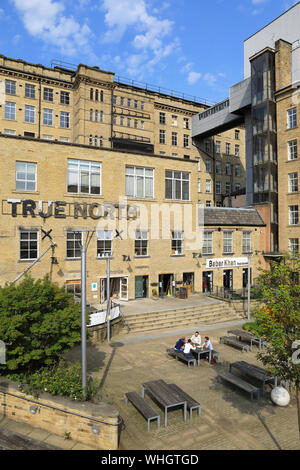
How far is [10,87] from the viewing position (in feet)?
137

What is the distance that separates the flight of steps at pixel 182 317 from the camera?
2122cm

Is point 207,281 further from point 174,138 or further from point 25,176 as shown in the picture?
point 174,138

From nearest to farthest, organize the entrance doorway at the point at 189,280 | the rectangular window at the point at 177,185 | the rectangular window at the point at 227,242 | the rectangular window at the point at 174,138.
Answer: the rectangular window at the point at 177,185, the entrance doorway at the point at 189,280, the rectangular window at the point at 227,242, the rectangular window at the point at 174,138

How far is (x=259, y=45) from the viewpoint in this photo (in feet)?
138

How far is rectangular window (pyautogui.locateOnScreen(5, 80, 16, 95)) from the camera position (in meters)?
41.5

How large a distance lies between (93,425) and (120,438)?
1.02 metres

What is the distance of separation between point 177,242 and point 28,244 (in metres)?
13.5

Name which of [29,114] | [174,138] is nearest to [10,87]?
[29,114]

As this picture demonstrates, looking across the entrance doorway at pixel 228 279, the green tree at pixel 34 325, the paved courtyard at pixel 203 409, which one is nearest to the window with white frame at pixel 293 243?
the entrance doorway at pixel 228 279

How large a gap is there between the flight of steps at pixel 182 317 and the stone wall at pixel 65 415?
10813 mm

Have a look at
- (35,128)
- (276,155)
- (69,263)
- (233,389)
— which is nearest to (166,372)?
(233,389)

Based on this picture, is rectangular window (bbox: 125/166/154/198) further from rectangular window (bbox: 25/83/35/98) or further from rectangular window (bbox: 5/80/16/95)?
rectangular window (bbox: 5/80/16/95)

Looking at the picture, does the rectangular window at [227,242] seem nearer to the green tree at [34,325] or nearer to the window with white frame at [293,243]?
the window with white frame at [293,243]
